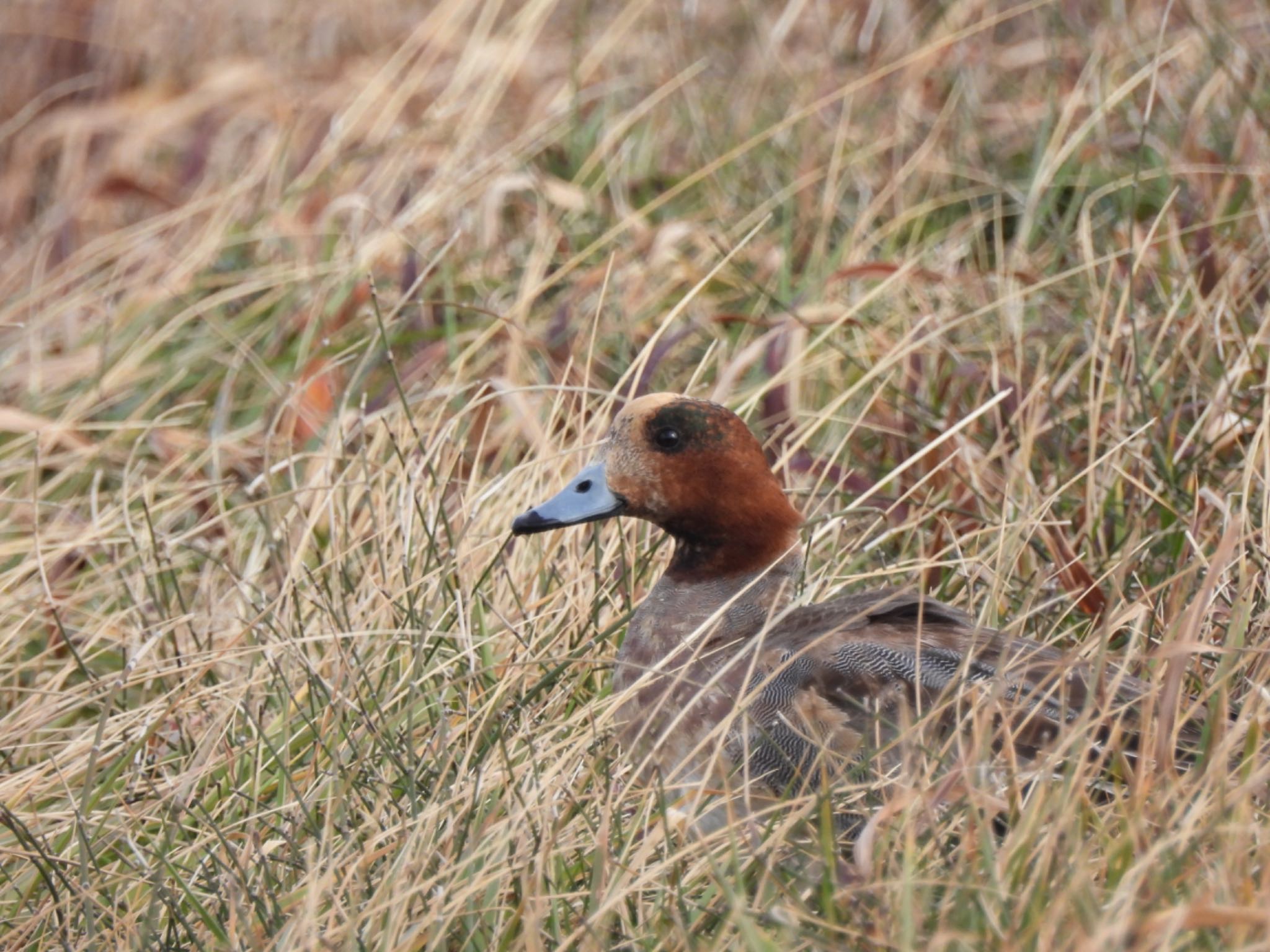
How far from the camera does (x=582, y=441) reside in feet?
11.5

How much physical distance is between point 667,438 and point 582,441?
642 millimetres

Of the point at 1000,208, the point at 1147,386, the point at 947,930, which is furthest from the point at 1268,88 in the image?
the point at 947,930

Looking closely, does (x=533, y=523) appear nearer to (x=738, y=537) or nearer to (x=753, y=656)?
(x=738, y=537)

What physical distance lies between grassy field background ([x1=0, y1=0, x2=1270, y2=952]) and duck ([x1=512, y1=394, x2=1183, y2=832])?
0.09m

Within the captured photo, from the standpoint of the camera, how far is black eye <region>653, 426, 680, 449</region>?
9.43ft

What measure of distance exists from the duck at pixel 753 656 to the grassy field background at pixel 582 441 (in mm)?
90

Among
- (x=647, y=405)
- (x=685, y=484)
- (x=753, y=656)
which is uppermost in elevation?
(x=647, y=405)

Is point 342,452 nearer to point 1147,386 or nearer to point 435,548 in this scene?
point 435,548

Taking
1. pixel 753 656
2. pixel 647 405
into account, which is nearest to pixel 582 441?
pixel 647 405

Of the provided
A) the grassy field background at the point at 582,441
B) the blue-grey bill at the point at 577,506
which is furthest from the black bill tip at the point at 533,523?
the grassy field background at the point at 582,441

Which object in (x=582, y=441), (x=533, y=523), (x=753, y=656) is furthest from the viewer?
(x=582, y=441)

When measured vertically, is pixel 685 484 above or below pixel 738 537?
above

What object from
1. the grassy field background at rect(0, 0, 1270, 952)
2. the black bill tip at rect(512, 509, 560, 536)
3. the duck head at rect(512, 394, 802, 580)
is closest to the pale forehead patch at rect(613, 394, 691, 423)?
the duck head at rect(512, 394, 802, 580)

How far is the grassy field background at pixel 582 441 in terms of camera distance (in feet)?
7.30
